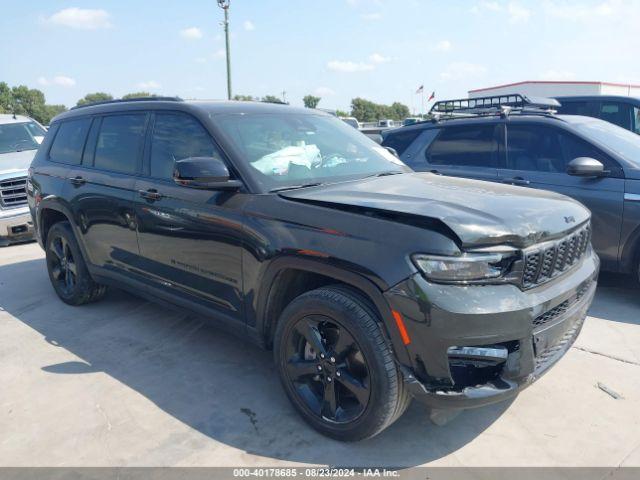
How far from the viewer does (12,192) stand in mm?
7824

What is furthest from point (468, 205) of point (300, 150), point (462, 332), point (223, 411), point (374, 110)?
point (374, 110)

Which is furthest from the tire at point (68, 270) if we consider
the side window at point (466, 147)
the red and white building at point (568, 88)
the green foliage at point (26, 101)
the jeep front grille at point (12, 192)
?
the green foliage at point (26, 101)

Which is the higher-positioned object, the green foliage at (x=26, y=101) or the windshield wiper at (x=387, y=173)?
the green foliage at (x=26, y=101)

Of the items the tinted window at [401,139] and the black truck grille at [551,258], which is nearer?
the black truck grille at [551,258]

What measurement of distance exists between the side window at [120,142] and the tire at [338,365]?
2043 millimetres

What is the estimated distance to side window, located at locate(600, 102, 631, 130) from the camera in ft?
30.8

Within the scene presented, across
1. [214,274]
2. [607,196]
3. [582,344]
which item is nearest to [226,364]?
[214,274]

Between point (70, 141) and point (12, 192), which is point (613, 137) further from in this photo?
point (12, 192)

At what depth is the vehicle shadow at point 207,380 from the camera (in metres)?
2.81

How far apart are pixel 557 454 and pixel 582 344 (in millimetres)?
1531

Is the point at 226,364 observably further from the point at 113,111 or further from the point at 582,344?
the point at 582,344

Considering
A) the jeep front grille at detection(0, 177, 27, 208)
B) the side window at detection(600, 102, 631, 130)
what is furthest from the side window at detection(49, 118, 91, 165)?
the side window at detection(600, 102, 631, 130)

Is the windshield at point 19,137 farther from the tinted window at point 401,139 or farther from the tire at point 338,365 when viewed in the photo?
the tire at point 338,365

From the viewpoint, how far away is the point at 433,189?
319cm
